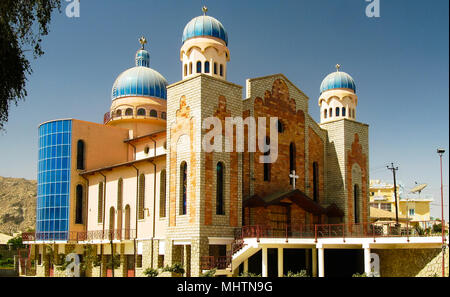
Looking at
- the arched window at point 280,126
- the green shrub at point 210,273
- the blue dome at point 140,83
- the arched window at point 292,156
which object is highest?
the blue dome at point 140,83

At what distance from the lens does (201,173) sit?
28.3 metres

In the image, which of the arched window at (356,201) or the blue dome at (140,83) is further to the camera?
the blue dome at (140,83)

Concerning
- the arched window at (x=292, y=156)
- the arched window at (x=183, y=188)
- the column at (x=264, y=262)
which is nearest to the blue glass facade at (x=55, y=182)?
the arched window at (x=183, y=188)

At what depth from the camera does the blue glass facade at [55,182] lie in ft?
130

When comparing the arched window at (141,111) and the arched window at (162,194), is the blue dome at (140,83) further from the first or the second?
the arched window at (162,194)

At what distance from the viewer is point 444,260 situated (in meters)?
25.3

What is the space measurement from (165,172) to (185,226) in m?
5.09

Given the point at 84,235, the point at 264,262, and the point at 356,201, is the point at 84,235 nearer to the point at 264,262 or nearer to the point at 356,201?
the point at 264,262

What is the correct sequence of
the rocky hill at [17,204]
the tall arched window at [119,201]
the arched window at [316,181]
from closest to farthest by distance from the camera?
the tall arched window at [119,201]
the arched window at [316,181]
the rocky hill at [17,204]

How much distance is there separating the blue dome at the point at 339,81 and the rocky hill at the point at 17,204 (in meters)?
99.4

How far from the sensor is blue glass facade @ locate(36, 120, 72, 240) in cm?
3956

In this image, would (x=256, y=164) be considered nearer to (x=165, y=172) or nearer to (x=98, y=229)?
(x=165, y=172)

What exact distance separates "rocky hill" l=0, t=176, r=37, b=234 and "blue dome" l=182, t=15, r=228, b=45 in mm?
100950

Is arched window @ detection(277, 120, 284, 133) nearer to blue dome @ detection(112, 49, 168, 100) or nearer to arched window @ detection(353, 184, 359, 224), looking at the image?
arched window @ detection(353, 184, 359, 224)
